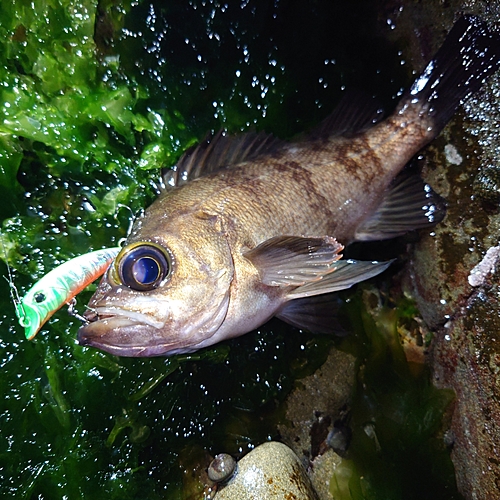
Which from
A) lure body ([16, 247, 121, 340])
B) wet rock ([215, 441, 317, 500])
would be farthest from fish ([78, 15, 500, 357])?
wet rock ([215, 441, 317, 500])

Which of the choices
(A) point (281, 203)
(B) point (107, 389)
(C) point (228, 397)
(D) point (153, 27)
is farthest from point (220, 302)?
(D) point (153, 27)

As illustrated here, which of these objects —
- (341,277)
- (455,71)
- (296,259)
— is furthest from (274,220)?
(455,71)

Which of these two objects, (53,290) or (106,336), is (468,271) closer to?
(106,336)

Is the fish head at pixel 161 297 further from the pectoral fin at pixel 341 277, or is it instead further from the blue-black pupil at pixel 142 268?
the pectoral fin at pixel 341 277

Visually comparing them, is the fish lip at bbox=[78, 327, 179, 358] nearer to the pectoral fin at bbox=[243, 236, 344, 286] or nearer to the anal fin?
the pectoral fin at bbox=[243, 236, 344, 286]

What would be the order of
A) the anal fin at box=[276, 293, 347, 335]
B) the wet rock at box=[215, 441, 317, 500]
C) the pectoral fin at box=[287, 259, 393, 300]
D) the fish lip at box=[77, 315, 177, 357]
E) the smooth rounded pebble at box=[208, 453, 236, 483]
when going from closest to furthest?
the fish lip at box=[77, 315, 177, 357], the pectoral fin at box=[287, 259, 393, 300], the anal fin at box=[276, 293, 347, 335], the wet rock at box=[215, 441, 317, 500], the smooth rounded pebble at box=[208, 453, 236, 483]

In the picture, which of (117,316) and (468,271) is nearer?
(117,316)

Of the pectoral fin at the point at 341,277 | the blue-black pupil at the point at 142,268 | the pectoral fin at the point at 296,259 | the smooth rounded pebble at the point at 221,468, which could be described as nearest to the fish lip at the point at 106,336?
the blue-black pupil at the point at 142,268

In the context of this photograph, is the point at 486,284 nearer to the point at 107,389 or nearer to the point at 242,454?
the point at 242,454
